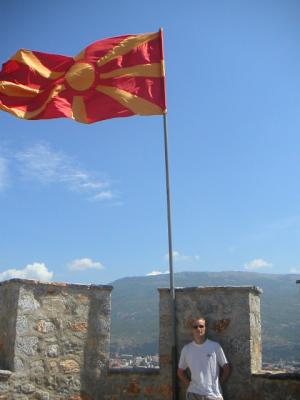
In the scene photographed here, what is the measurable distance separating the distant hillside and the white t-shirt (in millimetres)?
14004

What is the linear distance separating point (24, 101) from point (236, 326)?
504 cm

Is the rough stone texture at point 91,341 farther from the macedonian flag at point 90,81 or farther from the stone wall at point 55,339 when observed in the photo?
the macedonian flag at point 90,81

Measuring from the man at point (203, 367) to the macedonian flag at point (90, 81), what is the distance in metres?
3.76

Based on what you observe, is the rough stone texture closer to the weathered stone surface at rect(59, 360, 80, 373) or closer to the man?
the weathered stone surface at rect(59, 360, 80, 373)

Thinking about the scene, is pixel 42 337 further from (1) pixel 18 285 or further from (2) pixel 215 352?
(2) pixel 215 352

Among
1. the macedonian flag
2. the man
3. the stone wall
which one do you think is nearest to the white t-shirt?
the man

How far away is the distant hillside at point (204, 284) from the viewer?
2289 inches

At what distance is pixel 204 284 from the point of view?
424ft

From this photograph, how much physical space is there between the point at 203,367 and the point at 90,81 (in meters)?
4.93

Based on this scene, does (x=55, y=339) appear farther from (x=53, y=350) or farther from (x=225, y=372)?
(x=225, y=372)

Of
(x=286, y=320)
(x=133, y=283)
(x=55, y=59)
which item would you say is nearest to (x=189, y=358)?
(x=55, y=59)

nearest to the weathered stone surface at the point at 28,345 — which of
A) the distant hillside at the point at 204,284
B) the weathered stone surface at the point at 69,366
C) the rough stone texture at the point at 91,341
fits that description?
the rough stone texture at the point at 91,341

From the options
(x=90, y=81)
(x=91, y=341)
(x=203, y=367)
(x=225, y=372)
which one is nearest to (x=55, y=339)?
(x=91, y=341)

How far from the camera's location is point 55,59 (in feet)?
27.2
